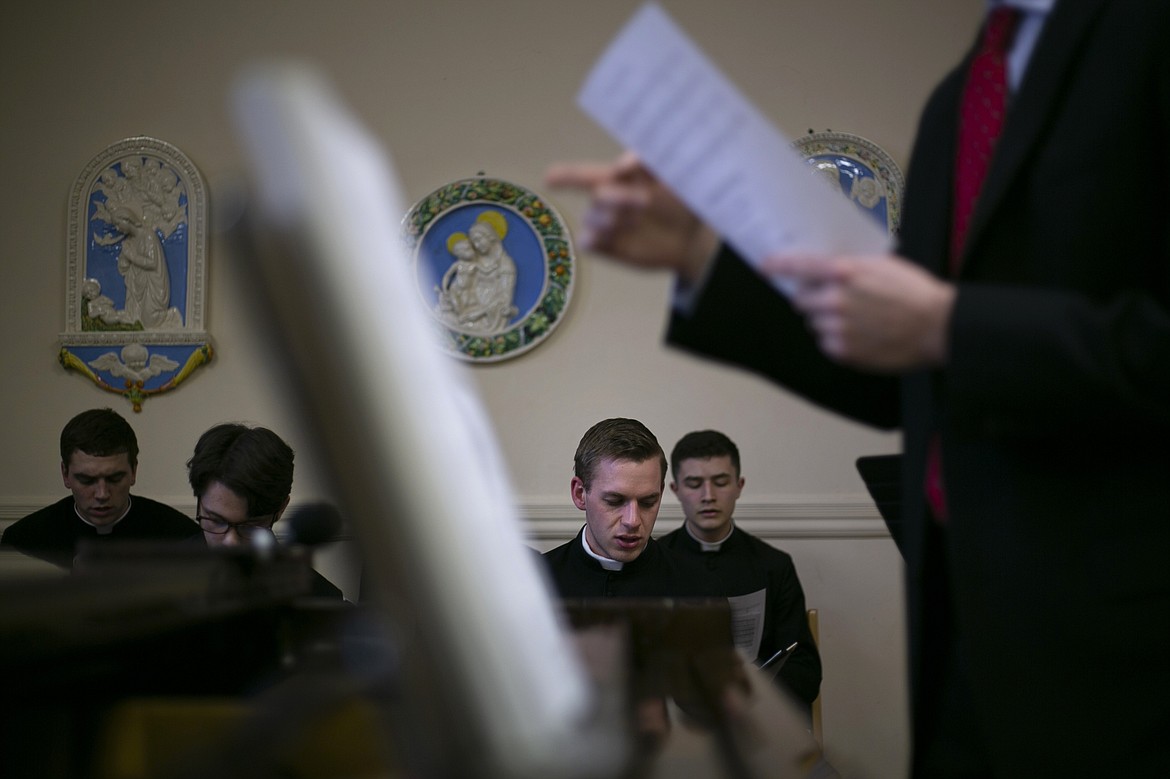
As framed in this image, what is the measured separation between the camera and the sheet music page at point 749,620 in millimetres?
3289

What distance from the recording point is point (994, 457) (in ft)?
2.68

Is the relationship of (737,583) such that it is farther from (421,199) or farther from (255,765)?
(255,765)

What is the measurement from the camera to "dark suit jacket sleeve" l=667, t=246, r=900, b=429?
97 centimetres

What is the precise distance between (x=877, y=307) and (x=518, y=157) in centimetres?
375

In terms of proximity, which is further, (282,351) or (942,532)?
(942,532)

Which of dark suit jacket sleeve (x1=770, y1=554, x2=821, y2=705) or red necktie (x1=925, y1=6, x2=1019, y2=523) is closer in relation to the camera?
red necktie (x1=925, y1=6, x2=1019, y2=523)

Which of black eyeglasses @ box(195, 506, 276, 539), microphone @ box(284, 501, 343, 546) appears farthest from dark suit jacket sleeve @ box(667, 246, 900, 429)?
black eyeglasses @ box(195, 506, 276, 539)

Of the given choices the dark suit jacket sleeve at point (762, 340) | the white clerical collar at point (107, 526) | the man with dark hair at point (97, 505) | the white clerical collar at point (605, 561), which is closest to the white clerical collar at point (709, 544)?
the white clerical collar at point (605, 561)

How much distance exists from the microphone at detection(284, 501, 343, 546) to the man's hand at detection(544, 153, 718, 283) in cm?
52

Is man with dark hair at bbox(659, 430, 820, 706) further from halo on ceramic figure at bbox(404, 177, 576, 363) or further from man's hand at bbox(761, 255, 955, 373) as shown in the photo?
man's hand at bbox(761, 255, 955, 373)

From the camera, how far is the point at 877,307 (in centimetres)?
78

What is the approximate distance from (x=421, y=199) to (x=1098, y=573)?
386cm

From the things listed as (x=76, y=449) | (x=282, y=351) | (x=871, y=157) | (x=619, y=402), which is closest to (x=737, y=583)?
(x=619, y=402)

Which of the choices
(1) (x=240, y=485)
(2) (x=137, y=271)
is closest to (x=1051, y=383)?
(1) (x=240, y=485)
